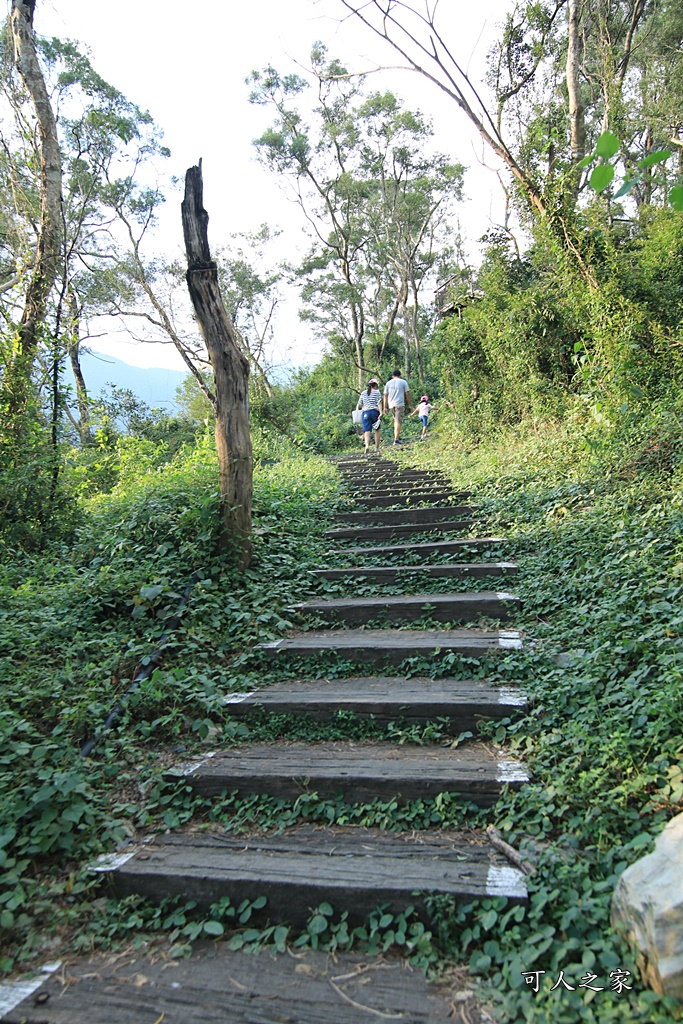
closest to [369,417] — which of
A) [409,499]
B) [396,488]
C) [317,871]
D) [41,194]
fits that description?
[396,488]

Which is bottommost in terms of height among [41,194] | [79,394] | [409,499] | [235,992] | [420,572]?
[235,992]

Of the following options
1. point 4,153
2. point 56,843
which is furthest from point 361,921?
point 4,153

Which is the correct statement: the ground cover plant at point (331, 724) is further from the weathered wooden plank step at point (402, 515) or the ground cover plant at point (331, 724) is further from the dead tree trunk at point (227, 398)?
the weathered wooden plank step at point (402, 515)

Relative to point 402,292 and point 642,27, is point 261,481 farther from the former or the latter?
point 402,292

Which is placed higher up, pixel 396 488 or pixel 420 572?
pixel 396 488

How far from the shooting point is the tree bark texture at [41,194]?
542cm

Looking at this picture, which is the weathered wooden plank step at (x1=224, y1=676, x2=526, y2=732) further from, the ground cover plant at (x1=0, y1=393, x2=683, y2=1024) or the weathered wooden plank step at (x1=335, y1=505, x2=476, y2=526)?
the weathered wooden plank step at (x1=335, y1=505, x2=476, y2=526)

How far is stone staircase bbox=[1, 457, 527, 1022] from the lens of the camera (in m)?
2.31

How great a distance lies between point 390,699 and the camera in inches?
129

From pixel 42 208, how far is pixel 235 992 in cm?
642

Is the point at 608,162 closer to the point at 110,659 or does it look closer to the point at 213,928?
the point at 213,928

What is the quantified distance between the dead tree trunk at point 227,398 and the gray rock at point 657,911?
3460 mm

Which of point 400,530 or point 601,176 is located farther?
point 400,530

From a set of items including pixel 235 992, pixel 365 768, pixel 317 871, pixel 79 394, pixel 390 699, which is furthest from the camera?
pixel 79 394
